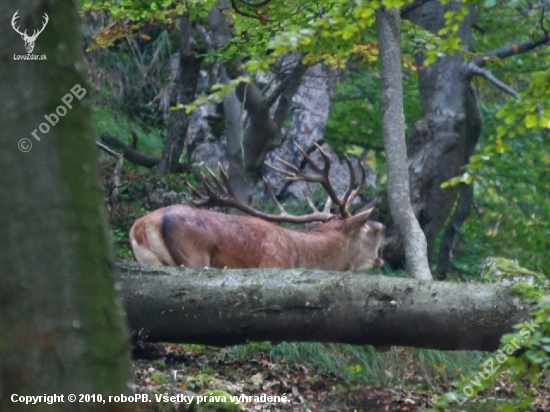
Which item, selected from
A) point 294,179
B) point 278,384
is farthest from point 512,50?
point 278,384

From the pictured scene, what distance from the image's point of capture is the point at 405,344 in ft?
19.4

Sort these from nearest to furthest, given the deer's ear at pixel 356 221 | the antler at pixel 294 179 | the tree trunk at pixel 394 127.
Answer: the tree trunk at pixel 394 127 → the antler at pixel 294 179 → the deer's ear at pixel 356 221

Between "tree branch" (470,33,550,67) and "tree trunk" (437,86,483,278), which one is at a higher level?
"tree branch" (470,33,550,67)

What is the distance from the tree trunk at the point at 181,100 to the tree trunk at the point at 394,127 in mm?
4071

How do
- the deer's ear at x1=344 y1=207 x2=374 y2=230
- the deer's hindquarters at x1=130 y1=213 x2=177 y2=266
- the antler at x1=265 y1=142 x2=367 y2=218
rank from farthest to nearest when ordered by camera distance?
the deer's ear at x1=344 y1=207 x2=374 y2=230 < the antler at x1=265 y1=142 x2=367 y2=218 < the deer's hindquarters at x1=130 y1=213 x2=177 y2=266

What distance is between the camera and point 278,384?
22.2 ft

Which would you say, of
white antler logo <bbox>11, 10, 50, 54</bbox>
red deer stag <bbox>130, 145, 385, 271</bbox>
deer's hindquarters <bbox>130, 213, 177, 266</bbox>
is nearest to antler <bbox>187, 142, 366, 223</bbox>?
red deer stag <bbox>130, 145, 385, 271</bbox>

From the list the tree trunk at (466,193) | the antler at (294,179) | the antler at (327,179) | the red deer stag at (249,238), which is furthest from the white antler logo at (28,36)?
the tree trunk at (466,193)

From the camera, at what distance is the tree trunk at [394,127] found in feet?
25.2

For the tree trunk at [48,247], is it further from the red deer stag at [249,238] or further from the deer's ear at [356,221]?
the deer's ear at [356,221]

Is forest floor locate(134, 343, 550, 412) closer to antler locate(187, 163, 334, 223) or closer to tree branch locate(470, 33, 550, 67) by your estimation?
antler locate(187, 163, 334, 223)

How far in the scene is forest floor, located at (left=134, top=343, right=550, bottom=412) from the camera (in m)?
6.19

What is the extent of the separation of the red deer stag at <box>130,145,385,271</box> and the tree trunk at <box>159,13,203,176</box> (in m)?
2.85

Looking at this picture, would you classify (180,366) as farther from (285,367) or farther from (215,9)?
(215,9)
